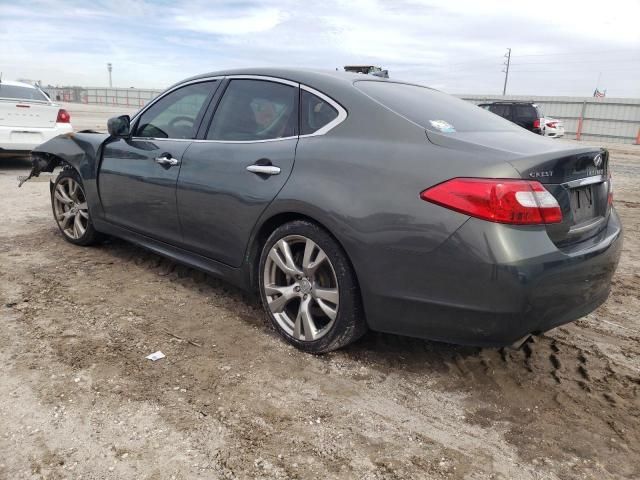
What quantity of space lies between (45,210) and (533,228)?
5781mm

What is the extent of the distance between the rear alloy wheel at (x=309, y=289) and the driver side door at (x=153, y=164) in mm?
915

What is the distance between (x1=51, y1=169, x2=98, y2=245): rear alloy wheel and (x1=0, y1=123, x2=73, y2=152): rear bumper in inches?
173

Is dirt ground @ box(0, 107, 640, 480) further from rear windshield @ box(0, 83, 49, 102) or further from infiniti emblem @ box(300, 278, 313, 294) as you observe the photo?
rear windshield @ box(0, 83, 49, 102)

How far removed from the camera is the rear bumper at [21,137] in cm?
845

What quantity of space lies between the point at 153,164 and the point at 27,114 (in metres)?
6.43

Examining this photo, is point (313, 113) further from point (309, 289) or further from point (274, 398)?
point (274, 398)

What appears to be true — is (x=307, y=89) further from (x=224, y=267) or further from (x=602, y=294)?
(x=602, y=294)

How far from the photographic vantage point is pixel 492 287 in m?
2.20

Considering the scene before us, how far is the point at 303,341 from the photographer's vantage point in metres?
2.87

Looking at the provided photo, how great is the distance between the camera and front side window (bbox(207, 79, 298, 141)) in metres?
3.00

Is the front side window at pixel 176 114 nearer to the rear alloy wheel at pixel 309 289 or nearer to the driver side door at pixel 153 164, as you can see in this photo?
the driver side door at pixel 153 164

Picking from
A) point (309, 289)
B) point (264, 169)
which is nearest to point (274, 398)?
point (309, 289)

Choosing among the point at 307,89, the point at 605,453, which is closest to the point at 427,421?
the point at 605,453

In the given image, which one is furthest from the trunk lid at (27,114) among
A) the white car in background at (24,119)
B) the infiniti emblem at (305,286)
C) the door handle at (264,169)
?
the infiniti emblem at (305,286)
